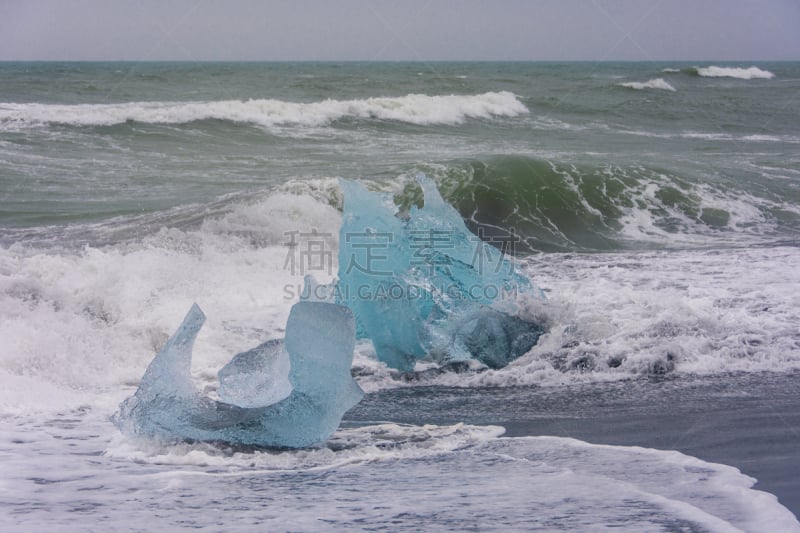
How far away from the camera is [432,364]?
6121 mm

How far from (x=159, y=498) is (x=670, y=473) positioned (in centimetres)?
254

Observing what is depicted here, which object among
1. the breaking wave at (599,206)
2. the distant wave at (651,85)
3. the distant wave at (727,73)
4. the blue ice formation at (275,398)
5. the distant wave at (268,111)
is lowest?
the blue ice formation at (275,398)

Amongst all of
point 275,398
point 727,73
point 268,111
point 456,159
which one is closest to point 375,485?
point 275,398

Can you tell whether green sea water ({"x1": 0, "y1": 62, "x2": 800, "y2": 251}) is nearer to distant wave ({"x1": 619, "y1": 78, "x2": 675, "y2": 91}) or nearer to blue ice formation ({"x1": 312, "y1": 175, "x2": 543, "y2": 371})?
blue ice formation ({"x1": 312, "y1": 175, "x2": 543, "y2": 371})

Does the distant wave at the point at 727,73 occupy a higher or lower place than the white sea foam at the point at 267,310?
higher

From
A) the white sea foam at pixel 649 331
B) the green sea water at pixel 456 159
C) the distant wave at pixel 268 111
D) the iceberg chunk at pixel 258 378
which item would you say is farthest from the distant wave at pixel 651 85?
the iceberg chunk at pixel 258 378

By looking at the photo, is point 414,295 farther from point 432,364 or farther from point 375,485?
point 375,485

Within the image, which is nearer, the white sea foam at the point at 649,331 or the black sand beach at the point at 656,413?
the black sand beach at the point at 656,413

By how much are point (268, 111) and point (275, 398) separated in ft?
64.4

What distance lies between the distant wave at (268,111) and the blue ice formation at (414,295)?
15093mm

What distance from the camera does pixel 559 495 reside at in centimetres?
394

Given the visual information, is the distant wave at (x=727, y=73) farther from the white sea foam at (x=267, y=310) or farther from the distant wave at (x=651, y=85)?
the white sea foam at (x=267, y=310)

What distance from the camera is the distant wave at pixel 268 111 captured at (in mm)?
20047

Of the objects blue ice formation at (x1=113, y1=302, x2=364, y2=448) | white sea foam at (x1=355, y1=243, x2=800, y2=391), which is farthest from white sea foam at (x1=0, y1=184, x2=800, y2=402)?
blue ice formation at (x1=113, y1=302, x2=364, y2=448)
